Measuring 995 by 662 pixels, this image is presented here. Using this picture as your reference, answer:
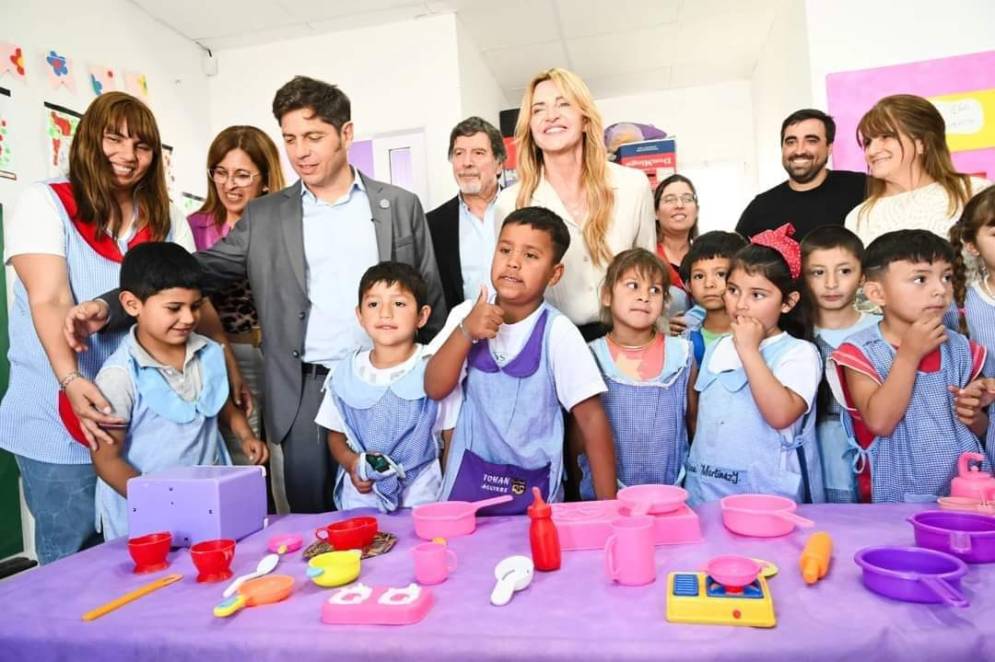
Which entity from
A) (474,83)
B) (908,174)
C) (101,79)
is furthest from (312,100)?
(474,83)

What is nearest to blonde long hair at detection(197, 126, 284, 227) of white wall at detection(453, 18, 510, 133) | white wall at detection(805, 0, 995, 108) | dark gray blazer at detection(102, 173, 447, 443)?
dark gray blazer at detection(102, 173, 447, 443)

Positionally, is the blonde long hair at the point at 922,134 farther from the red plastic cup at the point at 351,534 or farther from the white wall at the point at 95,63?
the white wall at the point at 95,63

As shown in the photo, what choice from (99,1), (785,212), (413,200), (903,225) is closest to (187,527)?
(413,200)

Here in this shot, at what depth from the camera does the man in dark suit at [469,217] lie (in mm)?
2949

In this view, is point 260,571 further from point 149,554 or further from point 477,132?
point 477,132

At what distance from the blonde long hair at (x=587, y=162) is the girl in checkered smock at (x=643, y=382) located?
0.60ft

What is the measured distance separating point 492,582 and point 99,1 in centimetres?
439

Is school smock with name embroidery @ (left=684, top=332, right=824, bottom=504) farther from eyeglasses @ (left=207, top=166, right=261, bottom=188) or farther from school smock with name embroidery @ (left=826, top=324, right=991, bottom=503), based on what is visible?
eyeglasses @ (left=207, top=166, right=261, bottom=188)

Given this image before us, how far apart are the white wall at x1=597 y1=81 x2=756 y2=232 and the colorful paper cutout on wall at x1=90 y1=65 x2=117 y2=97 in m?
4.73

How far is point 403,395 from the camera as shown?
1830mm

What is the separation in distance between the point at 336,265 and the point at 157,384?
24.1 inches

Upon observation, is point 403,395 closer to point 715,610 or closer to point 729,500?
point 729,500

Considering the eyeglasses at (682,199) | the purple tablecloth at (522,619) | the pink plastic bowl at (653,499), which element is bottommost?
the purple tablecloth at (522,619)

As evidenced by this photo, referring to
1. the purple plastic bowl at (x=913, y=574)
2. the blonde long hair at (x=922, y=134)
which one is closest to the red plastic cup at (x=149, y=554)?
the purple plastic bowl at (x=913, y=574)
